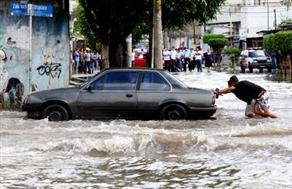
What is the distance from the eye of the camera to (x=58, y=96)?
16.4 meters

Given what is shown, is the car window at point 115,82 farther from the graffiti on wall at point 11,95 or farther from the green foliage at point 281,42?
the green foliage at point 281,42

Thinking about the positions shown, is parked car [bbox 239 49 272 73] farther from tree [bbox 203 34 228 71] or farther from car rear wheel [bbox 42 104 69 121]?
car rear wheel [bbox 42 104 69 121]

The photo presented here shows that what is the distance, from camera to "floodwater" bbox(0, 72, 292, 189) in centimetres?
→ 952

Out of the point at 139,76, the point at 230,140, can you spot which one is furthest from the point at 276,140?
the point at 139,76

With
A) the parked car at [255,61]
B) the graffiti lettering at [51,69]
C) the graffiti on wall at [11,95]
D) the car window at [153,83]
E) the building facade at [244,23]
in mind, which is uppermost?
the building facade at [244,23]

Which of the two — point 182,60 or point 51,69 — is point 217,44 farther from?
point 51,69

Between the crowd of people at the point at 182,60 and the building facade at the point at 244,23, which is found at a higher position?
the building facade at the point at 244,23

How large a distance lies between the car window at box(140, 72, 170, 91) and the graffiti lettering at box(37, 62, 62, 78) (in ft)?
16.3

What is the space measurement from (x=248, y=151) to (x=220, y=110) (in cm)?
809

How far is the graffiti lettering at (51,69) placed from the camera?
2073cm

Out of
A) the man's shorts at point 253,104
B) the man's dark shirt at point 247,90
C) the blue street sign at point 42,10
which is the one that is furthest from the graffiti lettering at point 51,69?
the man's shorts at point 253,104

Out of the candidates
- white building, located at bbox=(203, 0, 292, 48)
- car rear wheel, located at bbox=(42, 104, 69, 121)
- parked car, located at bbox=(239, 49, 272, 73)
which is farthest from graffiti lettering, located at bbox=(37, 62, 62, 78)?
white building, located at bbox=(203, 0, 292, 48)

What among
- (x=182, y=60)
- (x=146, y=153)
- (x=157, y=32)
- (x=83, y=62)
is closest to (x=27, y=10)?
(x=157, y=32)

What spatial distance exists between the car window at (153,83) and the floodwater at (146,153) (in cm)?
89
